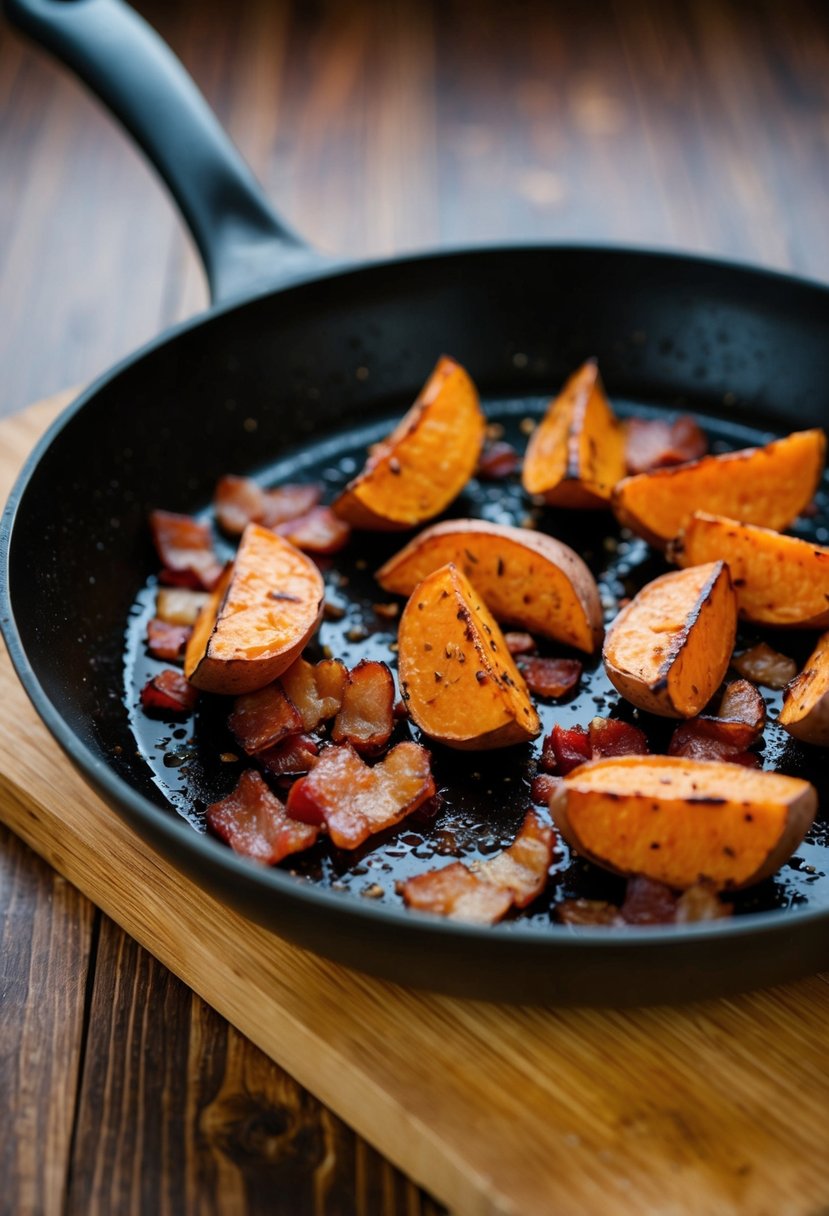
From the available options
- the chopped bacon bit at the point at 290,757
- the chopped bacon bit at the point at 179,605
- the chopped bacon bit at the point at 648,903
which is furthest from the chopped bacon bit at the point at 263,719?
the chopped bacon bit at the point at 648,903

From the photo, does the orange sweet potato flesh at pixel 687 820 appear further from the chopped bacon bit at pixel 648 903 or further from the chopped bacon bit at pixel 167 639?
the chopped bacon bit at pixel 167 639

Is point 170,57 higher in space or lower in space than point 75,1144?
higher

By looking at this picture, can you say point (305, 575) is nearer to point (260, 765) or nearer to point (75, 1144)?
point (260, 765)

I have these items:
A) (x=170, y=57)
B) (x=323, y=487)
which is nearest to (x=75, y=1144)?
(x=323, y=487)

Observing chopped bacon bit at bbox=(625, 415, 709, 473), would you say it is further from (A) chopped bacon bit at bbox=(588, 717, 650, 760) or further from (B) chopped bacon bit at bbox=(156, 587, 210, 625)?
(B) chopped bacon bit at bbox=(156, 587, 210, 625)

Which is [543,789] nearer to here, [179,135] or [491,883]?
[491,883]
